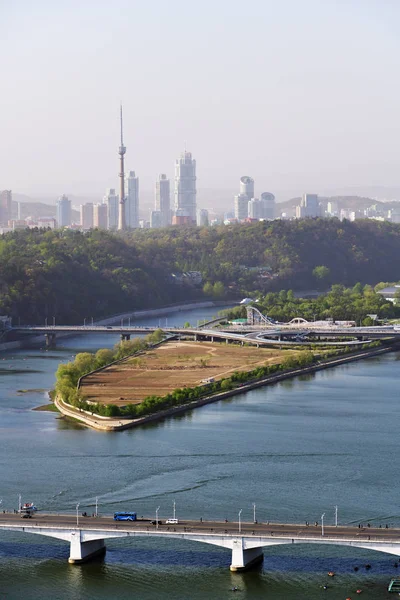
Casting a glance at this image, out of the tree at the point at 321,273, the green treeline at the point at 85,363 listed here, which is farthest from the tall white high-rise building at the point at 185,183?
the green treeline at the point at 85,363

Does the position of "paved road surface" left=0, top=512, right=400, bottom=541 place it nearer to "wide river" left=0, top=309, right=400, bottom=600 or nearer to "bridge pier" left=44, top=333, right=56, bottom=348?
"wide river" left=0, top=309, right=400, bottom=600

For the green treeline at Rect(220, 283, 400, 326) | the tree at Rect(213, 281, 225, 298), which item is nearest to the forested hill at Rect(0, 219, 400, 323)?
the tree at Rect(213, 281, 225, 298)

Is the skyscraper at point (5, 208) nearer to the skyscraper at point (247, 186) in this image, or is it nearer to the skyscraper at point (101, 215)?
the skyscraper at point (101, 215)

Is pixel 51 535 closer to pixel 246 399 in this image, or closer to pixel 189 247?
pixel 246 399

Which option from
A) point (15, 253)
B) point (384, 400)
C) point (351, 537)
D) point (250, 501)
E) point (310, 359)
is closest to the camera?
point (351, 537)

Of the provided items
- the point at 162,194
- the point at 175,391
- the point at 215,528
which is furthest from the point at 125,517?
the point at 162,194

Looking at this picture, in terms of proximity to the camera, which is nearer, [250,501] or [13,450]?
[250,501]

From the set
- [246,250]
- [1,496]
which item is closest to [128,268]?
[246,250]
